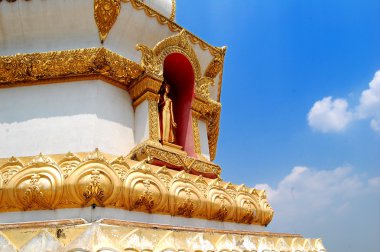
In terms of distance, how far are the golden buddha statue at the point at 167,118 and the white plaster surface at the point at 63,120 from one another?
0.61m

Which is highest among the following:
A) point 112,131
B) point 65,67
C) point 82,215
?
point 65,67

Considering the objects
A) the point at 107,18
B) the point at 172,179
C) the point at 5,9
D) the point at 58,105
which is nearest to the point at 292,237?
the point at 172,179

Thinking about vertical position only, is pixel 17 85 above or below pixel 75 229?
above

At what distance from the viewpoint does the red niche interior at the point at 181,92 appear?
6645mm

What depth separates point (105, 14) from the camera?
5.79 m

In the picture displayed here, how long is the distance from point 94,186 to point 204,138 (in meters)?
3.73

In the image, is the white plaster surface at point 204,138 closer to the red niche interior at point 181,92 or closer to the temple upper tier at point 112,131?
the temple upper tier at point 112,131

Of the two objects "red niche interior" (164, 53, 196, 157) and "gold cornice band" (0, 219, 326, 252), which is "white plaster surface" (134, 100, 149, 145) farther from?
"gold cornice band" (0, 219, 326, 252)

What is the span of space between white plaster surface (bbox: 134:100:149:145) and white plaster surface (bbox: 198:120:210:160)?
1.48m

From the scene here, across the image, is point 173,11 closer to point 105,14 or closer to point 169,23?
point 169,23

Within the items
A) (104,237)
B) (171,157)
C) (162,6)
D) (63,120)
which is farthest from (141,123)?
(162,6)

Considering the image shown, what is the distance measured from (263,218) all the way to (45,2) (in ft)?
16.4

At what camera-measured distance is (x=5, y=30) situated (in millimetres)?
5840

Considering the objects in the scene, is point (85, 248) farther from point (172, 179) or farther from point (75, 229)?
point (172, 179)
